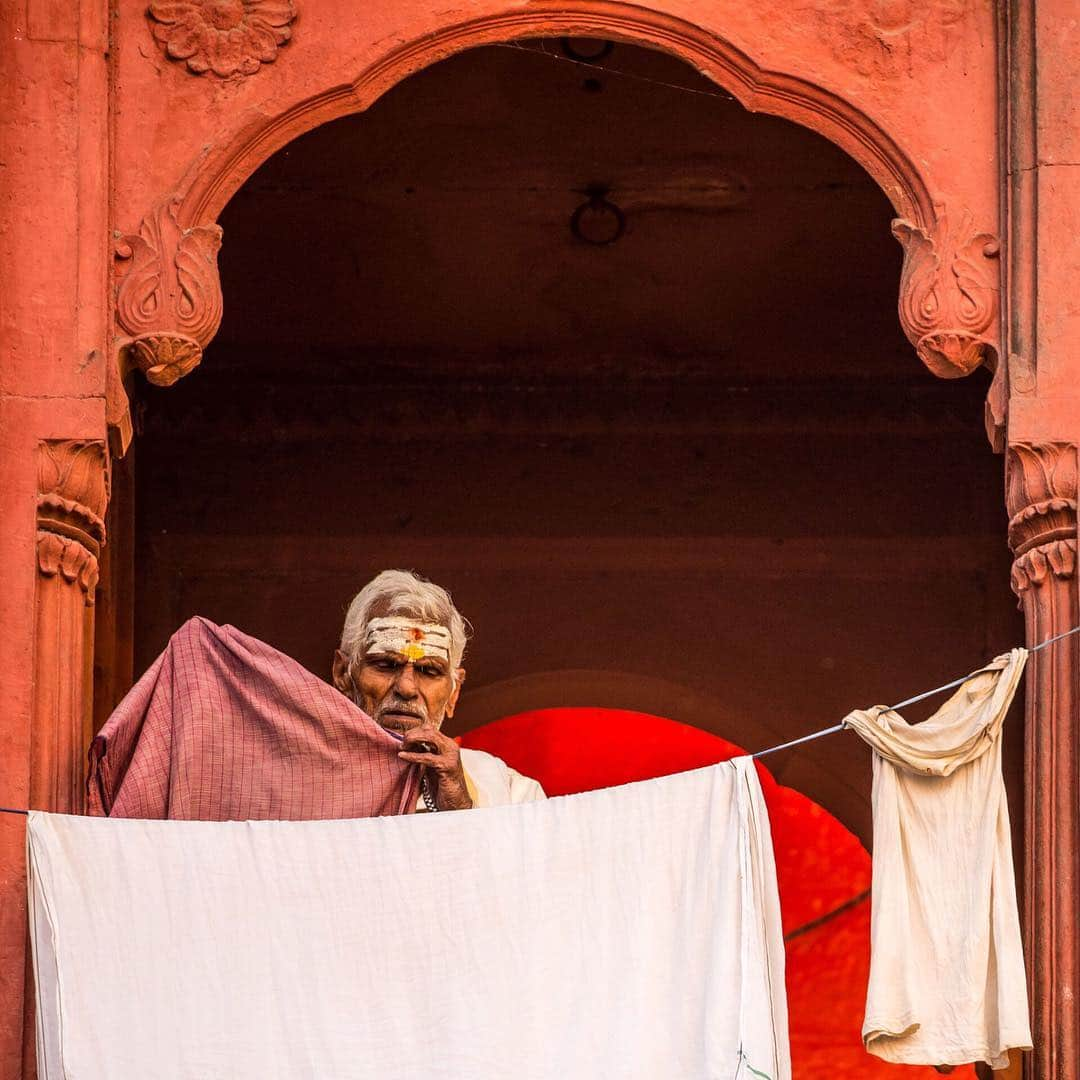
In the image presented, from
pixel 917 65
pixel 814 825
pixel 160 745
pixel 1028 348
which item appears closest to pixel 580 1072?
pixel 160 745

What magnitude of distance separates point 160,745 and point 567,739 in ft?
10.4

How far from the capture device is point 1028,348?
672cm

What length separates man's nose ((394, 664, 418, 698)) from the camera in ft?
24.0

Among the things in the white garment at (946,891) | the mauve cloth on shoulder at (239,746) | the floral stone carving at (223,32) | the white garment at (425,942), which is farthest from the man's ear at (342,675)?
the white garment at (946,891)

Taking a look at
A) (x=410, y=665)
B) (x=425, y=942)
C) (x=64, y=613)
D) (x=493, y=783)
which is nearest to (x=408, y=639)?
(x=410, y=665)

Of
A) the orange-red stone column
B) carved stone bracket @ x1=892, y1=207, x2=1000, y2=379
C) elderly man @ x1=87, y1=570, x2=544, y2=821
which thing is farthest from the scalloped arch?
elderly man @ x1=87, y1=570, x2=544, y2=821

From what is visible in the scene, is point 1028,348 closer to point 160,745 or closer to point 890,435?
point 160,745

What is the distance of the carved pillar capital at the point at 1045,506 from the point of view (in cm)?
662

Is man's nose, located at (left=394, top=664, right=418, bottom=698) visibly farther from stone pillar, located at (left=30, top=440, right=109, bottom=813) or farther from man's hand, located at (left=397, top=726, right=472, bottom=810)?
stone pillar, located at (left=30, top=440, right=109, bottom=813)

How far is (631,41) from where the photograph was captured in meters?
7.08

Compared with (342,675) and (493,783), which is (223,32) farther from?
(493,783)

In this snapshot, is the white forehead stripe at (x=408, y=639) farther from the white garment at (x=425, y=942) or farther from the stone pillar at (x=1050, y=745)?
the stone pillar at (x=1050, y=745)

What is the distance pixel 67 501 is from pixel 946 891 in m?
2.23

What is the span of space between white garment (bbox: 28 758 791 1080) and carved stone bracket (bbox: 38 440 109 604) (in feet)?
2.30
